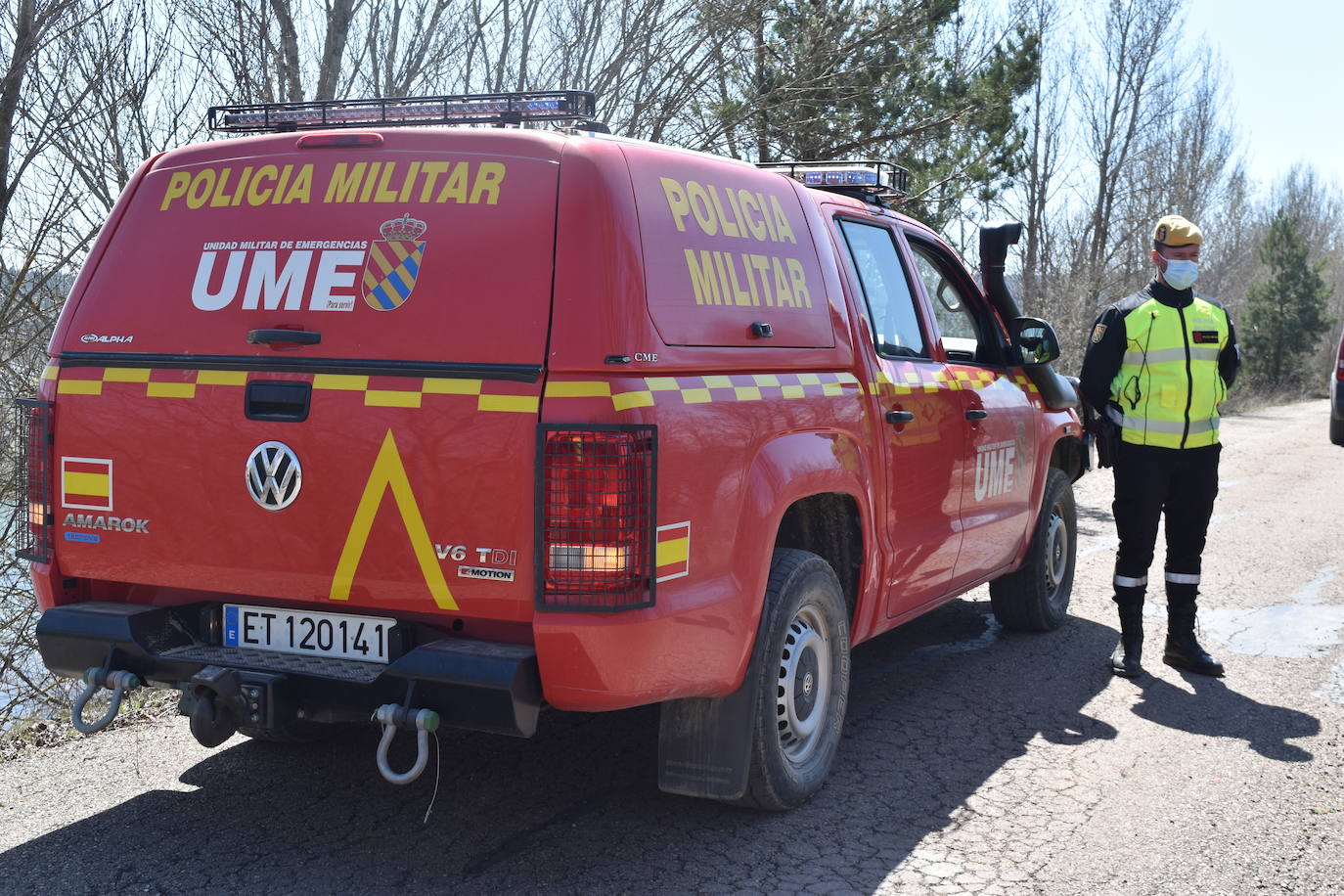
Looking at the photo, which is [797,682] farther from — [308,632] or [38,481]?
[38,481]

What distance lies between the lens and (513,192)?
3365 mm

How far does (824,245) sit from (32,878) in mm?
3062

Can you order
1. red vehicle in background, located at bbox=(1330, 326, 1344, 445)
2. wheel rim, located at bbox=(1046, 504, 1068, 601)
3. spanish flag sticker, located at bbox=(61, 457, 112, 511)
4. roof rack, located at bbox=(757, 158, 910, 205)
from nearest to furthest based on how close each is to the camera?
spanish flag sticker, located at bbox=(61, 457, 112, 511) < roof rack, located at bbox=(757, 158, 910, 205) < wheel rim, located at bbox=(1046, 504, 1068, 601) < red vehicle in background, located at bbox=(1330, 326, 1344, 445)

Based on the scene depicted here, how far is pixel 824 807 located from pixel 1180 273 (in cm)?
302

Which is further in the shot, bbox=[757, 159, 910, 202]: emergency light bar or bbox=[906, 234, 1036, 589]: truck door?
bbox=[906, 234, 1036, 589]: truck door

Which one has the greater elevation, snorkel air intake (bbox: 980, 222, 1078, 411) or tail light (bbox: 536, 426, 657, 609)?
snorkel air intake (bbox: 980, 222, 1078, 411)

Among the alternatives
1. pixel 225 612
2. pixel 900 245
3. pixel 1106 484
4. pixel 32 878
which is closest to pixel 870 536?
pixel 900 245

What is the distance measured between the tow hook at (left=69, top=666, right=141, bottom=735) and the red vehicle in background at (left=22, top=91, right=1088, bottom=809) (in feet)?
0.04

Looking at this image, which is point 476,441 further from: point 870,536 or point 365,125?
point 870,536

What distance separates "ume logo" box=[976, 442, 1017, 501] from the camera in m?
5.36

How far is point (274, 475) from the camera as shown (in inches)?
135

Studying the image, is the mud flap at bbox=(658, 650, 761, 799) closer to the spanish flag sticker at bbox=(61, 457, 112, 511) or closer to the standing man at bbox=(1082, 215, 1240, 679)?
the spanish flag sticker at bbox=(61, 457, 112, 511)

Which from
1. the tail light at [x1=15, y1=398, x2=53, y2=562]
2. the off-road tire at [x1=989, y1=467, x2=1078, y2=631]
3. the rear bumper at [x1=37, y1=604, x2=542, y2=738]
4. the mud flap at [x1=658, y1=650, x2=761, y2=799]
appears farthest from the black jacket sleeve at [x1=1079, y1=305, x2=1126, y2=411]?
the tail light at [x1=15, y1=398, x2=53, y2=562]

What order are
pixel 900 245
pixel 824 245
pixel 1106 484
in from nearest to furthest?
1. pixel 824 245
2. pixel 900 245
3. pixel 1106 484
